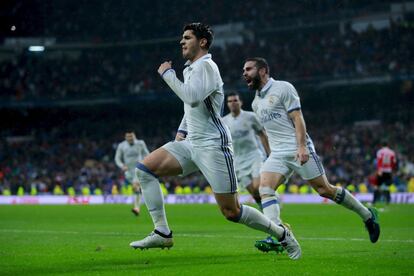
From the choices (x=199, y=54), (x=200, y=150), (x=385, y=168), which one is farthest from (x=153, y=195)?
(x=385, y=168)

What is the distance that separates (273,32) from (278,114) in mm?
40103

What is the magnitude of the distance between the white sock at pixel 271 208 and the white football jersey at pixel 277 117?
0.82 m

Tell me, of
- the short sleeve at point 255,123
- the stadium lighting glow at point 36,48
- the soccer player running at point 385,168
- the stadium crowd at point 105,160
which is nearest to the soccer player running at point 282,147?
the short sleeve at point 255,123

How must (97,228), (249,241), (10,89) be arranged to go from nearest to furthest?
(249,241) < (97,228) < (10,89)

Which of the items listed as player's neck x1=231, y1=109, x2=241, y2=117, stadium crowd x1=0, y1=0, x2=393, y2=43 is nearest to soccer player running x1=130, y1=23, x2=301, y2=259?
player's neck x1=231, y1=109, x2=241, y2=117

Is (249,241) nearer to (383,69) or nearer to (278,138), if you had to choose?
(278,138)

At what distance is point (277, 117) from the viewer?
10727 mm

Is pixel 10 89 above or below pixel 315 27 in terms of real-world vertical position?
below

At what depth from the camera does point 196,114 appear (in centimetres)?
867

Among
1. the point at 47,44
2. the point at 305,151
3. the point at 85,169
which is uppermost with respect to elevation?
the point at 47,44

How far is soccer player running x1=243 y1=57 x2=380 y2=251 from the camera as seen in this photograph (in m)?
10.4

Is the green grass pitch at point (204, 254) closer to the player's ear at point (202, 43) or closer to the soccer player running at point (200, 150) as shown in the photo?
the soccer player running at point (200, 150)

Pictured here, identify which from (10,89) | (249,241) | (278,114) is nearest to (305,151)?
(278,114)

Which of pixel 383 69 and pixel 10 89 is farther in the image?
pixel 10 89
